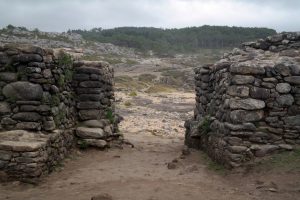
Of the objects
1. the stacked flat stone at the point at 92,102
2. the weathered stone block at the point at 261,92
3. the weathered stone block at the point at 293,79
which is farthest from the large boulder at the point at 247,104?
the stacked flat stone at the point at 92,102

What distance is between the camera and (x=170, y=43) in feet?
357

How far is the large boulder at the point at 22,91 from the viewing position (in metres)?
8.95

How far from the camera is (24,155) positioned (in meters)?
8.11

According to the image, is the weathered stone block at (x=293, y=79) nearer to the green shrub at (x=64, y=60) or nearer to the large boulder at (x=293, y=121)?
the large boulder at (x=293, y=121)

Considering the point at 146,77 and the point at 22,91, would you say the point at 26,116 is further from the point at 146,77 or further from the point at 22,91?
the point at 146,77

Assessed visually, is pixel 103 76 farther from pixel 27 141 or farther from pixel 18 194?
pixel 18 194

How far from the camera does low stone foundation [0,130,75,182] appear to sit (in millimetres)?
8109

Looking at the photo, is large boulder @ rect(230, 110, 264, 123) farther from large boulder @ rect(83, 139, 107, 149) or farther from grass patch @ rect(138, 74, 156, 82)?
grass patch @ rect(138, 74, 156, 82)

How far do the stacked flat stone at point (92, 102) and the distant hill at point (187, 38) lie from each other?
8096 cm

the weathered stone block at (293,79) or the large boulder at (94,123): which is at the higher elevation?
the weathered stone block at (293,79)

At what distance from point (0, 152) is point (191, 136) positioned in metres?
5.20

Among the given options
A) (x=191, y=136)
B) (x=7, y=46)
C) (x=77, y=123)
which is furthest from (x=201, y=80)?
(x=7, y=46)

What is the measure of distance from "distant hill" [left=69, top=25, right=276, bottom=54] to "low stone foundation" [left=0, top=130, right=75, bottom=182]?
8416 cm

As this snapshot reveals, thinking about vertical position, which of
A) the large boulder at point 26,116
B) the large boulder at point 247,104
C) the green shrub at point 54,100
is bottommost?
the large boulder at point 26,116
